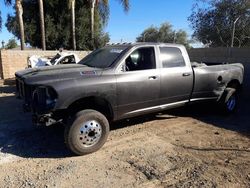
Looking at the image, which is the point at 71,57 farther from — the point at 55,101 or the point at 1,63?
the point at 55,101

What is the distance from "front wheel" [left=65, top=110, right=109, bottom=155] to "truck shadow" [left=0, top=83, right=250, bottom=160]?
0.90ft

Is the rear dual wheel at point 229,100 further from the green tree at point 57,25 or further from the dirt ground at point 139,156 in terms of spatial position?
the green tree at point 57,25

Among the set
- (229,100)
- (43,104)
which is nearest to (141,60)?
(43,104)

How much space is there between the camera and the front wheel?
5.11m

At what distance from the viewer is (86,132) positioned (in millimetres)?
5273

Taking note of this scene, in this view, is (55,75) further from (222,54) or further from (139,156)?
(222,54)

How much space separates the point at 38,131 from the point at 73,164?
196cm

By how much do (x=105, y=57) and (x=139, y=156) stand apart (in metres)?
2.27

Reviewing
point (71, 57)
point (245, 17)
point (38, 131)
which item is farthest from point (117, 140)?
point (245, 17)

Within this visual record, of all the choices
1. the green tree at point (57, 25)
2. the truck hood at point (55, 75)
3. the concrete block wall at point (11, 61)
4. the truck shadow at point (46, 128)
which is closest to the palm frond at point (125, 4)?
the green tree at point (57, 25)

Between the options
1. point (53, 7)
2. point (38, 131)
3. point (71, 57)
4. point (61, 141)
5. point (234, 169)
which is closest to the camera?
point (234, 169)

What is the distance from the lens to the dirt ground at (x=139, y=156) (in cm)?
440

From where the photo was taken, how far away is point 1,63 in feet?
51.8

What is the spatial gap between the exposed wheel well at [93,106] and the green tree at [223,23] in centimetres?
1915
